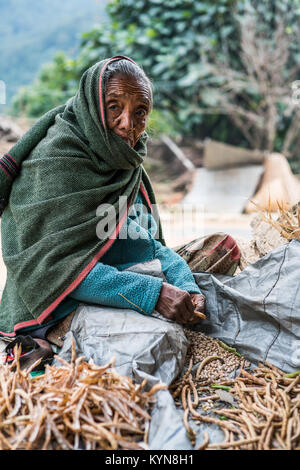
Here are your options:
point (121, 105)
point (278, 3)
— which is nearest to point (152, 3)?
point (278, 3)

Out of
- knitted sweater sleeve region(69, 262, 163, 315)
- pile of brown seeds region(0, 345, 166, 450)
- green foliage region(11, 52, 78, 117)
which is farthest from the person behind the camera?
green foliage region(11, 52, 78, 117)

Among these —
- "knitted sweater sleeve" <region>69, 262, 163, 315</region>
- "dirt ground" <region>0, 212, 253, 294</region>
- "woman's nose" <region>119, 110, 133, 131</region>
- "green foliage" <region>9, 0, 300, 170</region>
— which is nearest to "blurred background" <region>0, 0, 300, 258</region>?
"green foliage" <region>9, 0, 300, 170</region>

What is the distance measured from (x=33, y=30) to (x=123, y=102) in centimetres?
1945

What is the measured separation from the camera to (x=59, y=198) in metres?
1.71

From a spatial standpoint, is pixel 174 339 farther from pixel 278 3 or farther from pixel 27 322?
pixel 278 3

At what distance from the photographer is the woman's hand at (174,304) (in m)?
1.71

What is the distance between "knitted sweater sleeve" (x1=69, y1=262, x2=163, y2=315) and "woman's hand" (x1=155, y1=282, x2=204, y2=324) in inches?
1.5

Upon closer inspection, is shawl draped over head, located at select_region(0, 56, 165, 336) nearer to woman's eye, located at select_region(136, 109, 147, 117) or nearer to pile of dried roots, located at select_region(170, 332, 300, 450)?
woman's eye, located at select_region(136, 109, 147, 117)

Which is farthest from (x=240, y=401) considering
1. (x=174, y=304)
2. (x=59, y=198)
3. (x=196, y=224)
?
(x=196, y=224)

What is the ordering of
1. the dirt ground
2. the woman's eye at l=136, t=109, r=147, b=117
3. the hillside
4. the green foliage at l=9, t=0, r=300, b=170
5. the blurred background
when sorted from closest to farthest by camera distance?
the woman's eye at l=136, t=109, r=147, b=117
the dirt ground
the blurred background
the green foliage at l=9, t=0, r=300, b=170
the hillside

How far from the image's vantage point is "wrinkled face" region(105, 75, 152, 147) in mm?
1763

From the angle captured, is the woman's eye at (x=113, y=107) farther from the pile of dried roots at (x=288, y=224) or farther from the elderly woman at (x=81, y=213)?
the pile of dried roots at (x=288, y=224)

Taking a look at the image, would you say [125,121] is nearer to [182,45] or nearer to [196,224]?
[196,224]

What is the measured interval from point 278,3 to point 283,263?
8.91 m
